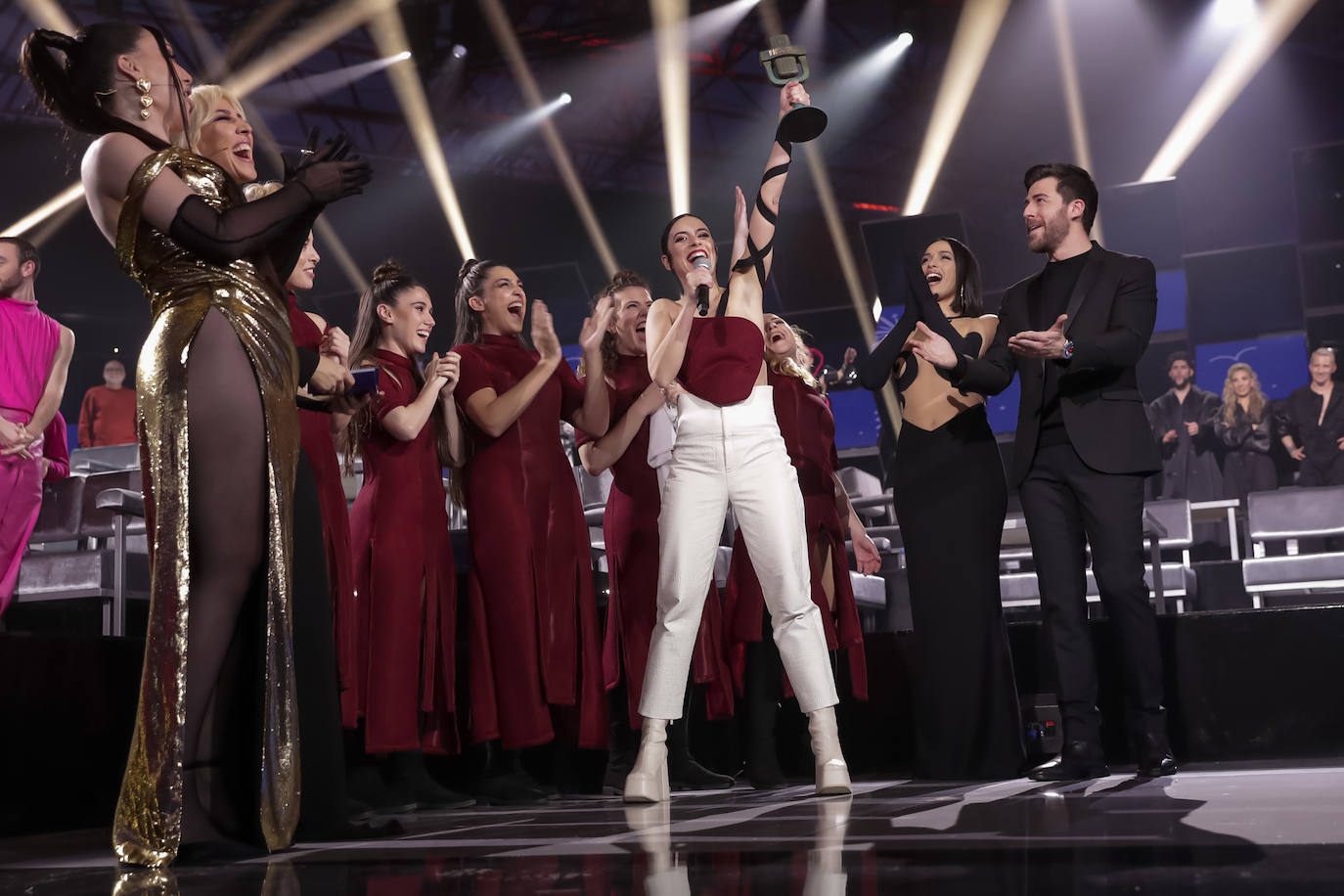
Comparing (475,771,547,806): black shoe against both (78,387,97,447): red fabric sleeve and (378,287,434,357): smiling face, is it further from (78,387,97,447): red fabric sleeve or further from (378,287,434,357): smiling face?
(78,387,97,447): red fabric sleeve

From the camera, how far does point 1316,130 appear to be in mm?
9594

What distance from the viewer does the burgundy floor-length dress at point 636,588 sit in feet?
12.7

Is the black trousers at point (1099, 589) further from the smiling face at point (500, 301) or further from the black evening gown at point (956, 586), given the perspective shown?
the smiling face at point (500, 301)

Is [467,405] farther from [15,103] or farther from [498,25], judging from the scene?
[15,103]

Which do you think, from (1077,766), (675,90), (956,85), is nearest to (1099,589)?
(1077,766)

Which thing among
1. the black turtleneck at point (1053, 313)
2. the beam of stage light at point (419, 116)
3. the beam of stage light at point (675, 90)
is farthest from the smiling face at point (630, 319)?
the beam of stage light at point (419, 116)

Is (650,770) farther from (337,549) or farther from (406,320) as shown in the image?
(406,320)

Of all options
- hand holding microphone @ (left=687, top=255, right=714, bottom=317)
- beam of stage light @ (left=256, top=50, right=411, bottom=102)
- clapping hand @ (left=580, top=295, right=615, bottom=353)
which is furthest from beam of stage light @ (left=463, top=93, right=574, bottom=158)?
hand holding microphone @ (left=687, top=255, right=714, bottom=317)

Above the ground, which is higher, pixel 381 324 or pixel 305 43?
pixel 305 43

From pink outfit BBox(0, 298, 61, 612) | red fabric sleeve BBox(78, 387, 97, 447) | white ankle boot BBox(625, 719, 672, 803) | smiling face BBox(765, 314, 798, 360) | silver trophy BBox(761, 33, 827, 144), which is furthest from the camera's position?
red fabric sleeve BBox(78, 387, 97, 447)

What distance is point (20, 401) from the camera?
457 centimetres

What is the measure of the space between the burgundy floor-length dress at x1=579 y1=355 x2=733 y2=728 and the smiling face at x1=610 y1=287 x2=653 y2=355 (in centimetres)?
15

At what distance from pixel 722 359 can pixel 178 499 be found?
5.12 ft

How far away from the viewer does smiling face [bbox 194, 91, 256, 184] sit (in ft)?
8.35
